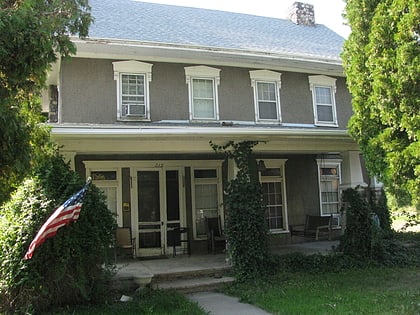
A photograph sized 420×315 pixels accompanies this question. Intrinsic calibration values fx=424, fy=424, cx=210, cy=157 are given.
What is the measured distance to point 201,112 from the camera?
12.5 m

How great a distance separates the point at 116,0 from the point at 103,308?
1139cm

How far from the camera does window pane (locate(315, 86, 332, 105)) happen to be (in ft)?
46.2

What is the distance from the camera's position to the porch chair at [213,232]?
11.8 m

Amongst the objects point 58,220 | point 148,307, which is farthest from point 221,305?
point 58,220

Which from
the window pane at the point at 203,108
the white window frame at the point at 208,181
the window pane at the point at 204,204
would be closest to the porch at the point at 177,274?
the window pane at the point at 204,204

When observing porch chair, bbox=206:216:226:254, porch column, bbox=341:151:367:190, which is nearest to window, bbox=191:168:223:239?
porch chair, bbox=206:216:226:254

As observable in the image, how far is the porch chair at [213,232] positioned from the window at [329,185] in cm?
409

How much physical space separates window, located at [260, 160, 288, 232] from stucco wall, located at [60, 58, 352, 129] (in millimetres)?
1643

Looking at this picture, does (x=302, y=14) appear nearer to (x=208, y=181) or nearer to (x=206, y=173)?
(x=206, y=173)

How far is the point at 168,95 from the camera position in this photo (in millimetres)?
12109

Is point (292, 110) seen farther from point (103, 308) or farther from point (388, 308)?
point (103, 308)

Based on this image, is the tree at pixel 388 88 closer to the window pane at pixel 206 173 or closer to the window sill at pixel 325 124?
the window pane at pixel 206 173

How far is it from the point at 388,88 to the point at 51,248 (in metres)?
5.98

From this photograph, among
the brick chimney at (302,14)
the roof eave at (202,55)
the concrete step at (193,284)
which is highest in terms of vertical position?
the brick chimney at (302,14)
